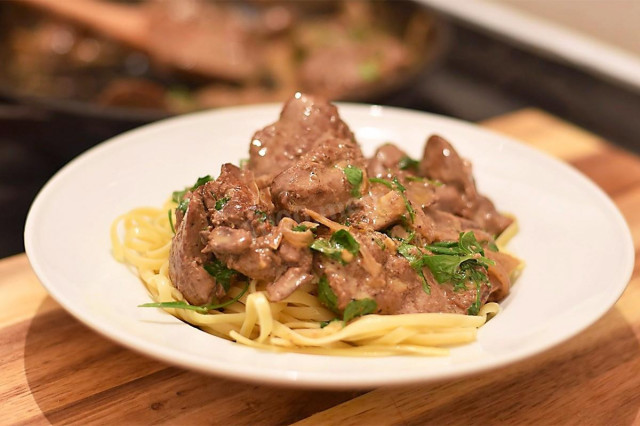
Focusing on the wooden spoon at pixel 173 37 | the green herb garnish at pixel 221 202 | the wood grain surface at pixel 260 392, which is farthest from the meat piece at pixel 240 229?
the wooden spoon at pixel 173 37

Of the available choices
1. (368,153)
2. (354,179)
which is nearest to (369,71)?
(368,153)

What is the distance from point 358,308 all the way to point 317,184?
57 cm

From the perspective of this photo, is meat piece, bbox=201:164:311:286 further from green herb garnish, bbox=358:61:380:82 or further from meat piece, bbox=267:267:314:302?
green herb garnish, bbox=358:61:380:82

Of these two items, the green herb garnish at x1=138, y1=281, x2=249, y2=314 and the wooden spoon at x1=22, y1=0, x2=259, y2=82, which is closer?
the green herb garnish at x1=138, y1=281, x2=249, y2=314

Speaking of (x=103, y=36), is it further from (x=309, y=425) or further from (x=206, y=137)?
(x=309, y=425)

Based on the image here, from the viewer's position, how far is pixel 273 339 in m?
2.73

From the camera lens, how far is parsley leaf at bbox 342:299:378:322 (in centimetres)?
278

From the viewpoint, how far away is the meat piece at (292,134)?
3383mm

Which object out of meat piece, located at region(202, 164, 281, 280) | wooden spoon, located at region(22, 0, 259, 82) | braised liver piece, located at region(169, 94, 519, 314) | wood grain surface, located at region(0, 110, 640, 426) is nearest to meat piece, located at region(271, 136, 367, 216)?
braised liver piece, located at region(169, 94, 519, 314)

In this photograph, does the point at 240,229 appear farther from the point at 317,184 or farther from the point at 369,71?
the point at 369,71

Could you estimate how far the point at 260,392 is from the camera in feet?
9.22

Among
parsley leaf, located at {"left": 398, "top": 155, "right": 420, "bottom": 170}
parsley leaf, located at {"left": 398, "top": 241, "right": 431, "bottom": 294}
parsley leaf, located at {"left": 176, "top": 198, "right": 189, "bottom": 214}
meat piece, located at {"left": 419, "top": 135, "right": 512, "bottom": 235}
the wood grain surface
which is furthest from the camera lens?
parsley leaf, located at {"left": 398, "top": 155, "right": 420, "bottom": 170}

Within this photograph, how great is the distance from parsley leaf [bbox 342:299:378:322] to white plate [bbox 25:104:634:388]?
31 centimetres

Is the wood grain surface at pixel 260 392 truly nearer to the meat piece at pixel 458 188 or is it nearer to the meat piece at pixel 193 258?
the meat piece at pixel 193 258
